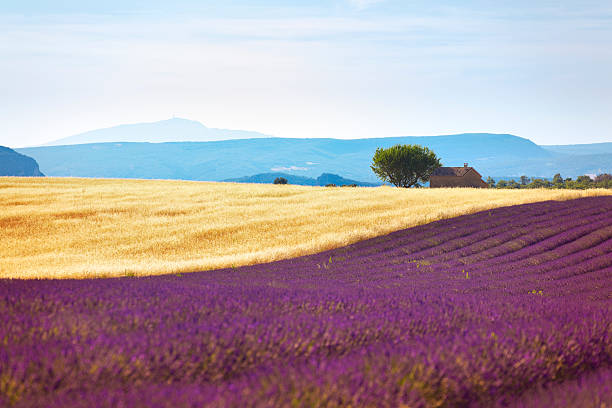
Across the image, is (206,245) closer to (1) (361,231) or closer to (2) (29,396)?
(1) (361,231)

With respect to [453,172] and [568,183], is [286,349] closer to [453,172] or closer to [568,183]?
[453,172]

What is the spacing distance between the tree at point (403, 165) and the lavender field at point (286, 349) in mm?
63566

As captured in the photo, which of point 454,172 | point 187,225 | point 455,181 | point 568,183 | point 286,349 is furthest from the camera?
point 568,183

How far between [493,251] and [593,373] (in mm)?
9128

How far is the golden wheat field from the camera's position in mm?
13653

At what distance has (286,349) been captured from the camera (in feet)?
8.82

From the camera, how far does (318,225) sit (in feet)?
60.0

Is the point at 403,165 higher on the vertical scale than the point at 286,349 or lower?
higher

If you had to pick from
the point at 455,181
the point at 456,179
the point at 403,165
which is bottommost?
the point at 455,181

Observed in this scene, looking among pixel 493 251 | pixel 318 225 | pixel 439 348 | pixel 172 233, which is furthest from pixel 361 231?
pixel 439 348

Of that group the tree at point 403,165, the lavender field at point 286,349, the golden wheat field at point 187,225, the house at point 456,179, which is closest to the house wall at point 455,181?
Result: the house at point 456,179

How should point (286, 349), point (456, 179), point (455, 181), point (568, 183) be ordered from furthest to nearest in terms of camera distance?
point (568, 183) → point (456, 179) → point (455, 181) → point (286, 349)

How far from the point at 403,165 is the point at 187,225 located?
2019 inches

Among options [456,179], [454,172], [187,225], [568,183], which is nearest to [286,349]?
[187,225]
